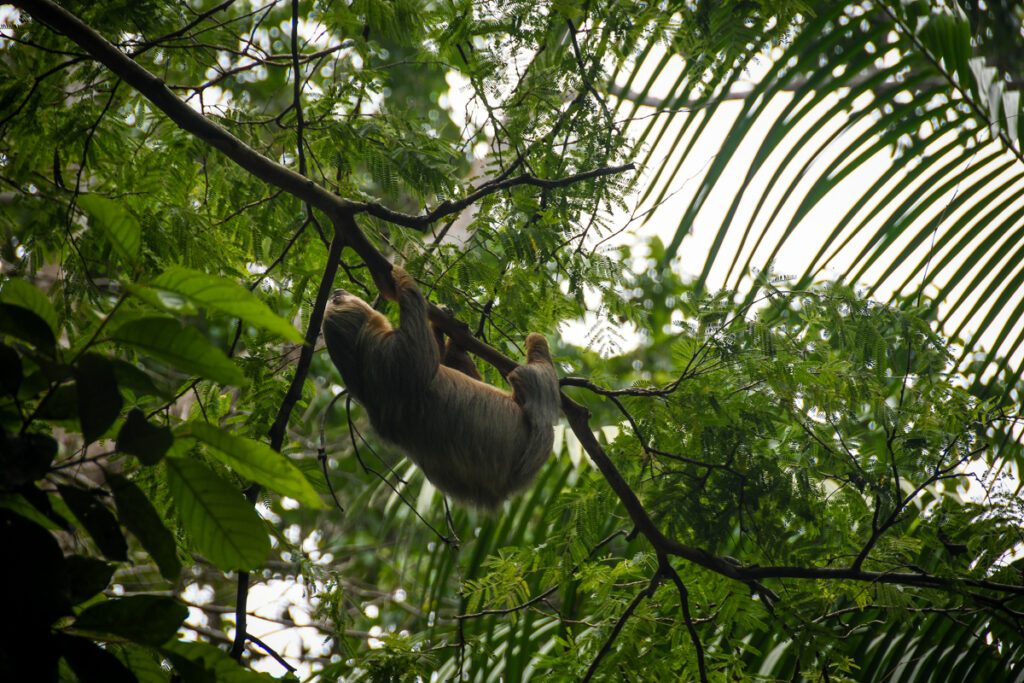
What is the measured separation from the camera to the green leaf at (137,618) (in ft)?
6.49

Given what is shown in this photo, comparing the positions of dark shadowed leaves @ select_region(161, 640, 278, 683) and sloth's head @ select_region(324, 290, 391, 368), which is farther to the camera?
sloth's head @ select_region(324, 290, 391, 368)

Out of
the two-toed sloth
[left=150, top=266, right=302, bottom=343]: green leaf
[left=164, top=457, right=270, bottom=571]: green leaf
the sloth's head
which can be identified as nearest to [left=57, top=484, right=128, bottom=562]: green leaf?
[left=164, top=457, right=270, bottom=571]: green leaf

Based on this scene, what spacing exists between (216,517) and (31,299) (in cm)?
76

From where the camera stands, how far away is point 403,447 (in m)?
5.22

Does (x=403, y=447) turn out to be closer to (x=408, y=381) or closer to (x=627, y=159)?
(x=408, y=381)

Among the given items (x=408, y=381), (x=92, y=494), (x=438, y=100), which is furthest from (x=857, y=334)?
(x=438, y=100)

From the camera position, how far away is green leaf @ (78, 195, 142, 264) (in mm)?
2086

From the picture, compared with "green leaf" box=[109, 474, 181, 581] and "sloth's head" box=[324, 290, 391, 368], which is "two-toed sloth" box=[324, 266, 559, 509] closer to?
"sloth's head" box=[324, 290, 391, 368]

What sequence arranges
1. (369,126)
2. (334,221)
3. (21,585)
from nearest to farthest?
(21,585) < (334,221) < (369,126)

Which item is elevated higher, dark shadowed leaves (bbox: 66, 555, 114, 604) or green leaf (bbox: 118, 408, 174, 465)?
green leaf (bbox: 118, 408, 174, 465)

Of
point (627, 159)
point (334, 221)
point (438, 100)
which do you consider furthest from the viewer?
point (438, 100)

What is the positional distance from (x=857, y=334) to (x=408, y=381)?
271 centimetres

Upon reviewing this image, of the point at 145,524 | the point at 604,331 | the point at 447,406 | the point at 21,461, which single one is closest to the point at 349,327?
the point at 447,406

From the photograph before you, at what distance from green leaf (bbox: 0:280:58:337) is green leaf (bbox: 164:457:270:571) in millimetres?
490
